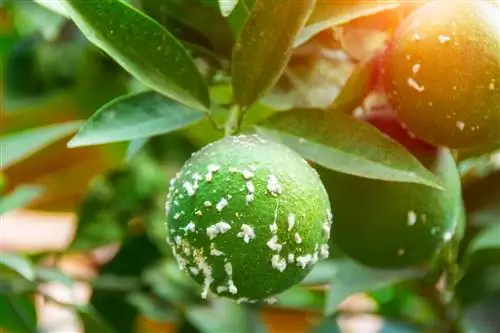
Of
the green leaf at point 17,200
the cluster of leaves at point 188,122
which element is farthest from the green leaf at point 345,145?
the green leaf at point 17,200

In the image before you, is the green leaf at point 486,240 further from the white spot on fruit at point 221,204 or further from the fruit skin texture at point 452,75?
the white spot on fruit at point 221,204

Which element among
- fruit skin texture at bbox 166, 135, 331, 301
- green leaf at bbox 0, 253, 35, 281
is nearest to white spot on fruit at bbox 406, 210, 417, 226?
fruit skin texture at bbox 166, 135, 331, 301

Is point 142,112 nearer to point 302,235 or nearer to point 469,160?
point 302,235

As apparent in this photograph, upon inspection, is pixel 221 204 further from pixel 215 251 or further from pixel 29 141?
pixel 29 141

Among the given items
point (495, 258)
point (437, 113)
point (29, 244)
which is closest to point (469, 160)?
point (495, 258)

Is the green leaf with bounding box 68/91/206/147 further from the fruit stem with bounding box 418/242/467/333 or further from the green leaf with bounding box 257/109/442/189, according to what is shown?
the fruit stem with bounding box 418/242/467/333

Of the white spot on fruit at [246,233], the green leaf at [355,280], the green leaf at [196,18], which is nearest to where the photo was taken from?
the white spot on fruit at [246,233]
